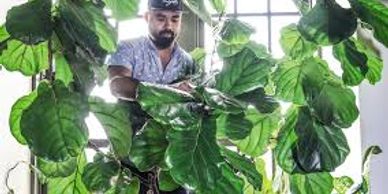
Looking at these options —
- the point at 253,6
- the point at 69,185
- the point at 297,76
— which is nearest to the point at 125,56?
the point at 253,6

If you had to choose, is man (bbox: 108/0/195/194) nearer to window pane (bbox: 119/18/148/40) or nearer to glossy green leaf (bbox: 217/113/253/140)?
window pane (bbox: 119/18/148/40)

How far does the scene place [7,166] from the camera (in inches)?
120

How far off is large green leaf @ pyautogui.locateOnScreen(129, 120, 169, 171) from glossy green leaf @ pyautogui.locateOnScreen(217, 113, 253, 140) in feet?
0.30

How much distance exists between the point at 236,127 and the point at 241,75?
3.0 inches

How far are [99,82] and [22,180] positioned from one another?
2.45m

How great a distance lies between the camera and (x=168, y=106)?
760 millimetres

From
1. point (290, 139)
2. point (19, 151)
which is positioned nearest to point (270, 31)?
point (19, 151)

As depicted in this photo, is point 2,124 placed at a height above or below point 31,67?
below

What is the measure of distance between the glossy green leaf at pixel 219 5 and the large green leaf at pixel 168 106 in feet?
1.06

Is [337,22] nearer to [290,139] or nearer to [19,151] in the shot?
[290,139]

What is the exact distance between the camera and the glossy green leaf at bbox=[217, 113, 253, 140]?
2.76ft

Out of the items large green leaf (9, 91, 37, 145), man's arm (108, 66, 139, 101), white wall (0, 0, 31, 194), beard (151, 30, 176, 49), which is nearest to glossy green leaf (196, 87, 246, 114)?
large green leaf (9, 91, 37, 145)

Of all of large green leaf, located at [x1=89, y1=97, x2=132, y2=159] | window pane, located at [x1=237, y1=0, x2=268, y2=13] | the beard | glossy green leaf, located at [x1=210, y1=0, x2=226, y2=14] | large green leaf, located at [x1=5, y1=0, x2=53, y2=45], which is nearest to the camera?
large green leaf, located at [x1=5, y1=0, x2=53, y2=45]

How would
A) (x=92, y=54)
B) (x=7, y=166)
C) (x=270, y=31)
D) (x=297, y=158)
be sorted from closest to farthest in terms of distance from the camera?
1. (x=92, y=54)
2. (x=297, y=158)
3. (x=7, y=166)
4. (x=270, y=31)
